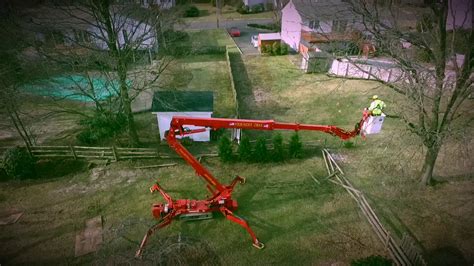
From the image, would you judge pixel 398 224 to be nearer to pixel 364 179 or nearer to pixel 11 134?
pixel 364 179

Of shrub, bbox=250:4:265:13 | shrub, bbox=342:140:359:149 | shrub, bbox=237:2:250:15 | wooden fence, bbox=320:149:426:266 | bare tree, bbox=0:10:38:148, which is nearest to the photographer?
wooden fence, bbox=320:149:426:266

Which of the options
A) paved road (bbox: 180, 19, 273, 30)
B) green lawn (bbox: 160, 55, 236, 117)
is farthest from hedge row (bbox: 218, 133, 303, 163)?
paved road (bbox: 180, 19, 273, 30)

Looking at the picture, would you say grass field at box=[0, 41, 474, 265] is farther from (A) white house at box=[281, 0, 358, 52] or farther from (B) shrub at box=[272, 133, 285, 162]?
(A) white house at box=[281, 0, 358, 52]

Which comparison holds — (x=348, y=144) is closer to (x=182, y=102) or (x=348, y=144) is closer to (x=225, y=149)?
(x=225, y=149)

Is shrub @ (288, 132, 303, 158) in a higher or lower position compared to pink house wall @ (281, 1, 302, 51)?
lower

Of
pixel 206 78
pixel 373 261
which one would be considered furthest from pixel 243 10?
pixel 373 261

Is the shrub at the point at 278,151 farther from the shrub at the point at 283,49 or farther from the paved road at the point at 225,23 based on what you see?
the paved road at the point at 225,23
